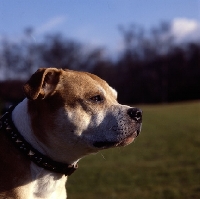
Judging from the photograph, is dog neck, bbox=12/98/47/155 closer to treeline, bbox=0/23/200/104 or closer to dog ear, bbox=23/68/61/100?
dog ear, bbox=23/68/61/100

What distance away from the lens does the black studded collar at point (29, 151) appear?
156 inches

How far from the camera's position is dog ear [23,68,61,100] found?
3994mm

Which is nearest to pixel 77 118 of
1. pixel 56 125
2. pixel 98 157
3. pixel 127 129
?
pixel 56 125

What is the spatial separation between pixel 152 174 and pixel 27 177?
8849 millimetres

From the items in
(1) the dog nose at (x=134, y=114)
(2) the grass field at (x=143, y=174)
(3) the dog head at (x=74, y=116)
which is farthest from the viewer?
(2) the grass field at (x=143, y=174)

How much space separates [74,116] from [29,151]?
550 mm

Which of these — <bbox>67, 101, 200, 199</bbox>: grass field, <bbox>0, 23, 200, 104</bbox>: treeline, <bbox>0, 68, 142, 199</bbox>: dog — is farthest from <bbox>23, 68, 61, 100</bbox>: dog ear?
<bbox>0, 23, 200, 104</bbox>: treeline

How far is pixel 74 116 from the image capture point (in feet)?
13.9

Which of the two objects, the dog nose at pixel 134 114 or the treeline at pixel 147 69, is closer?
the dog nose at pixel 134 114

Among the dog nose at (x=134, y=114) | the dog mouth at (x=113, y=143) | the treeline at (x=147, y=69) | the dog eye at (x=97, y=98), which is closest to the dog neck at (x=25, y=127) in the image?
the dog mouth at (x=113, y=143)

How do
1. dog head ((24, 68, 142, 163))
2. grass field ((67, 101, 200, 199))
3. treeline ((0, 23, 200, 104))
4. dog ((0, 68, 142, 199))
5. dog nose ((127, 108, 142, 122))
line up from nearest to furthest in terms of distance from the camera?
dog ((0, 68, 142, 199)) → dog head ((24, 68, 142, 163)) → dog nose ((127, 108, 142, 122)) → grass field ((67, 101, 200, 199)) → treeline ((0, 23, 200, 104))

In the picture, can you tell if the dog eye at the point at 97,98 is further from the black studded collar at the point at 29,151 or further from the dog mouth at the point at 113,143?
the black studded collar at the point at 29,151

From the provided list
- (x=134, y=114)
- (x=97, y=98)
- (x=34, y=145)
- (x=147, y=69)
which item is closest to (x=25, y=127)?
(x=34, y=145)

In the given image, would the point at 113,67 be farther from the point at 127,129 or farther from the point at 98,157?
the point at 127,129
